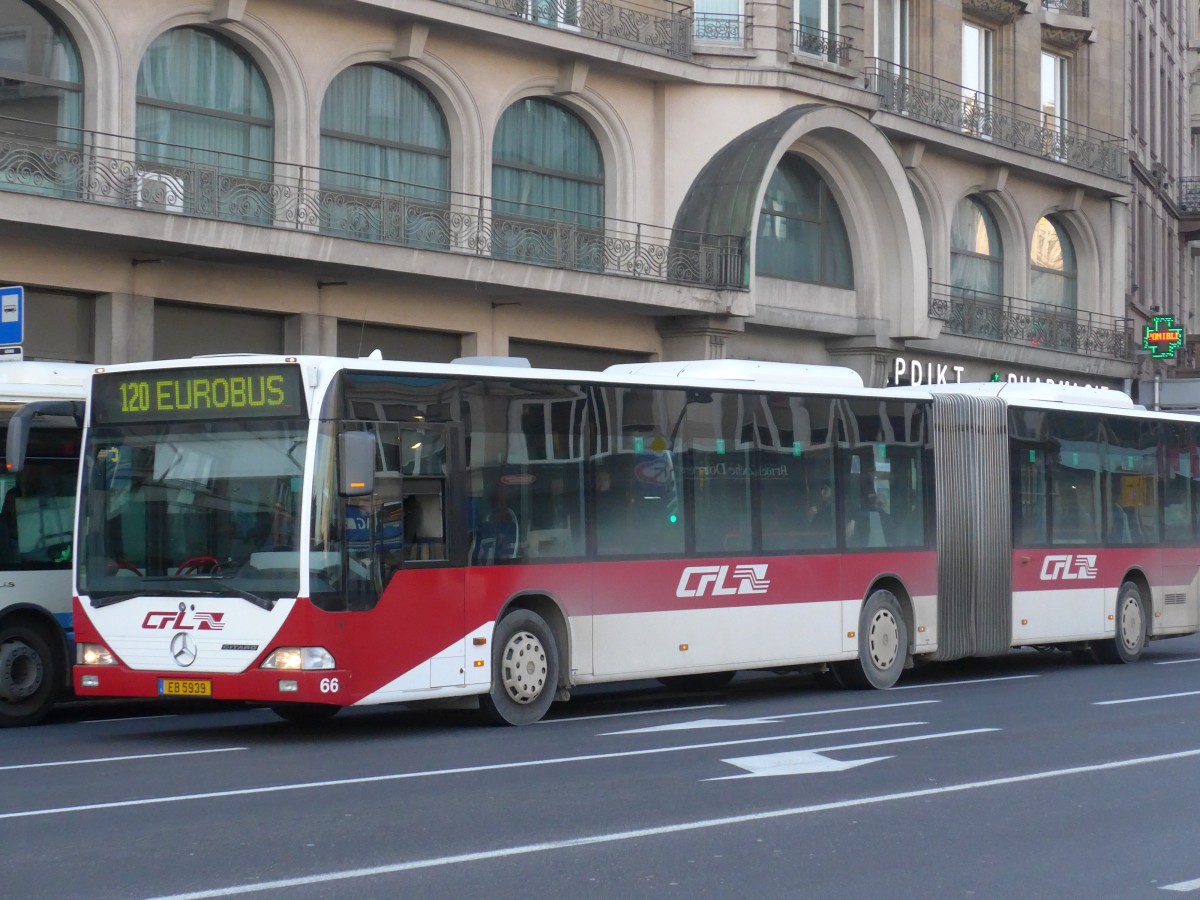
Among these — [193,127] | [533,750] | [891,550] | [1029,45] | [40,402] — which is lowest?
[533,750]

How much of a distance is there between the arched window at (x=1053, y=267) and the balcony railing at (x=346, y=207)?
12.9 metres

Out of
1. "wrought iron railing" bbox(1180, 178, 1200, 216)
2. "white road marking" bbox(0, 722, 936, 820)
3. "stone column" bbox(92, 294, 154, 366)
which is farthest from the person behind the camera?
"wrought iron railing" bbox(1180, 178, 1200, 216)

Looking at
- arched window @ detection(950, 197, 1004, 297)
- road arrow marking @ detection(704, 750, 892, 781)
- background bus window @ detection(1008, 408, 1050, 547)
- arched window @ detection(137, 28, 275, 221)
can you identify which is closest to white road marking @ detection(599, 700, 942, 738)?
road arrow marking @ detection(704, 750, 892, 781)

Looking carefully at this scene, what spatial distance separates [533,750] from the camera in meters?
12.3

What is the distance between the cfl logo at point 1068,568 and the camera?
20.2 metres

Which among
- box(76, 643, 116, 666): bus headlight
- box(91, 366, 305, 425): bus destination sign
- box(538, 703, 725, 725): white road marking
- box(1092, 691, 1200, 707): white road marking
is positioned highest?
box(91, 366, 305, 425): bus destination sign

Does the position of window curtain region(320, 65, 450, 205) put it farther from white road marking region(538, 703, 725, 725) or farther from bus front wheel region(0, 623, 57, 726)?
bus front wheel region(0, 623, 57, 726)

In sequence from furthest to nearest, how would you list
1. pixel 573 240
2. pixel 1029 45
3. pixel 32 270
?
pixel 1029 45, pixel 573 240, pixel 32 270

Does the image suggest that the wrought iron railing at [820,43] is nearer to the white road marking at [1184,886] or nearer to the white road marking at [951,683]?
the white road marking at [951,683]

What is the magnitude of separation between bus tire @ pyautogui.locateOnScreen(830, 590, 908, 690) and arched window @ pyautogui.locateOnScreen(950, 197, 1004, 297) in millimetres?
19879

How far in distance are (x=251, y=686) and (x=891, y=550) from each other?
766 cm

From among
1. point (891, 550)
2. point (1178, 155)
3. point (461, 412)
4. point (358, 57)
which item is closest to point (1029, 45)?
point (1178, 155)

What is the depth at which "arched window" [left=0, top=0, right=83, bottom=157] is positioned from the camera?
21.9m

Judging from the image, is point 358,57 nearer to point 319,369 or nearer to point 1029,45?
point 319,369
